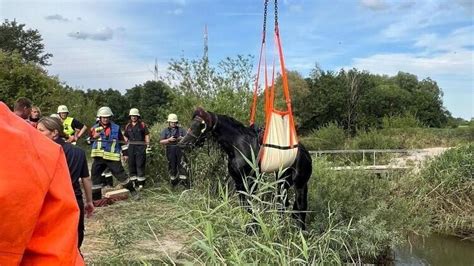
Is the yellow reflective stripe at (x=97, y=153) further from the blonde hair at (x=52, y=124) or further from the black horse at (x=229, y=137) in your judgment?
the blonde hair at (x=52, y=124)

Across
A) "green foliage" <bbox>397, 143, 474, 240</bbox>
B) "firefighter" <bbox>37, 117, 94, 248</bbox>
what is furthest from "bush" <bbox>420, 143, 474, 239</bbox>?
"firefighter" <bbox>37, 117, 94, 248</bbox>

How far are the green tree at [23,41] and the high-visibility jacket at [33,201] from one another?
1702 inches

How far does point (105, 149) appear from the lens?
9.23 meters

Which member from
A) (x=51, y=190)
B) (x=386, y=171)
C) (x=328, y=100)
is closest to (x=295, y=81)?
(x=328, y=100)

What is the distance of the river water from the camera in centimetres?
1130

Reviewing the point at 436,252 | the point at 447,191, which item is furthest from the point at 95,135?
the point at 447,191

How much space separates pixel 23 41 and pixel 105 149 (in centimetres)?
3680

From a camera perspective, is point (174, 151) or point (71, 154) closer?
point (71, 154)

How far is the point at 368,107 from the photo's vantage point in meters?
41.3

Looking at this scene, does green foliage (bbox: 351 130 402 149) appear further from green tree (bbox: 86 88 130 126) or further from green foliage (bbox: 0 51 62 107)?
green tree (bbox: 86 88 130 126)

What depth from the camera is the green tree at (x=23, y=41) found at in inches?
1612

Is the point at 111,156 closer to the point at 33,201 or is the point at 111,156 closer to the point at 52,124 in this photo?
→ the point at 52,124

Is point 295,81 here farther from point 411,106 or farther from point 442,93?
point 442,93

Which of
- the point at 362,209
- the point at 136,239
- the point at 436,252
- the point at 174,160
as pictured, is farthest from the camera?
the point at 436,252
